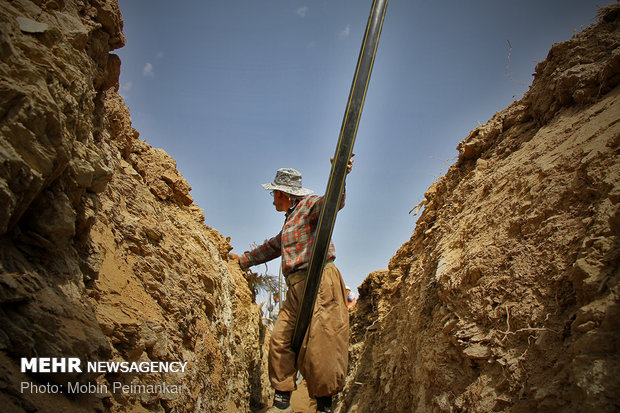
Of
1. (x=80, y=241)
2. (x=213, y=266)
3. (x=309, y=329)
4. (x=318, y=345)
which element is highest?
(x=213, y=266)

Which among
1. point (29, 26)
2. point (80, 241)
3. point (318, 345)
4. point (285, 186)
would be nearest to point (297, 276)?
point (318, 345)

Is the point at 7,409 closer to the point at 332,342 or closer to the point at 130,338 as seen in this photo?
the point at 130,338

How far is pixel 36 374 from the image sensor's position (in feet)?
3.54

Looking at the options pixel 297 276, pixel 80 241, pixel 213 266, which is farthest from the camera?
pixel 213 266

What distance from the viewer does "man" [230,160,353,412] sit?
288 cm

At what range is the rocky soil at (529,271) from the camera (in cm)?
131

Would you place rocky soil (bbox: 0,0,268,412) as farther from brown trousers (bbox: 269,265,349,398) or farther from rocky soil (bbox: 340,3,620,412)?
rocky soil (bbox: 340,3,620,412)

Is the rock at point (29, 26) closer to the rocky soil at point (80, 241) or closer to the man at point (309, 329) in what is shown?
the rocky soil at point (80, 241)

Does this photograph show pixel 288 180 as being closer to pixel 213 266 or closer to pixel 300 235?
pixel 300 235

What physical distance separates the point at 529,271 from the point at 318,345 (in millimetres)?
1865

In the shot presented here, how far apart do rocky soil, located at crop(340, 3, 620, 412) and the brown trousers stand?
55 centimetres

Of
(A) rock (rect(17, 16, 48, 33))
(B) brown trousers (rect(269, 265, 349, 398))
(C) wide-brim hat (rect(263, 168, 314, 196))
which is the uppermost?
(C) wide-brim hat (rect(263, 168, 314, 196))

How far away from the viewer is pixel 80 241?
1685 millimetres

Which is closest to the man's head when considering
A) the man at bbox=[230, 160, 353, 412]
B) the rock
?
the man at bbox=[230, 160, 353, 412]
